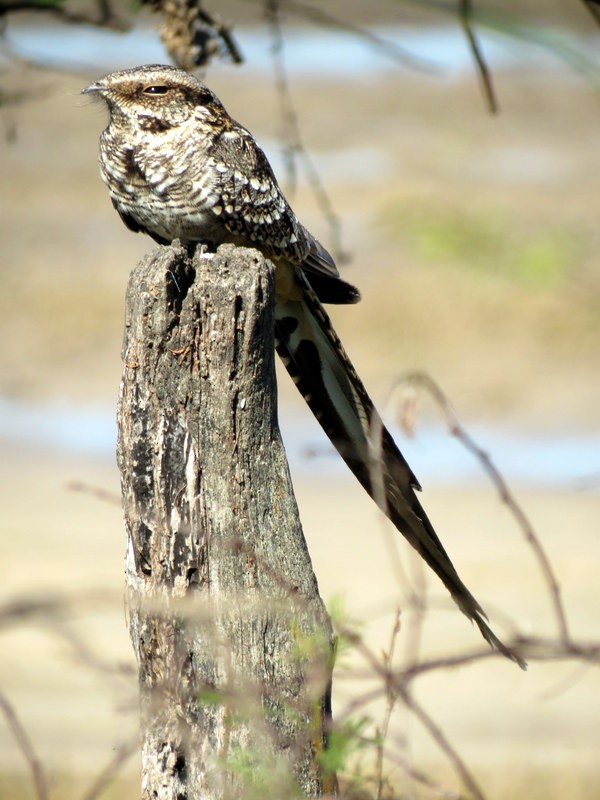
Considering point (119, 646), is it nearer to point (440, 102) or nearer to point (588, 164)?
point (588, 164)

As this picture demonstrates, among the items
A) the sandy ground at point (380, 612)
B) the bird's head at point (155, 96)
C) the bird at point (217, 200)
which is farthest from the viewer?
the sandy ground at point (380, 612)

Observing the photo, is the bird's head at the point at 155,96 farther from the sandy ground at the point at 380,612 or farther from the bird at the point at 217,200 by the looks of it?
the sandy ground at the point at 380,612

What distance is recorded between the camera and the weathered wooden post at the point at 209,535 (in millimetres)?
2838

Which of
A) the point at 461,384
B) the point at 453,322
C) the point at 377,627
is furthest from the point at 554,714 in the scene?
the point at 453,322

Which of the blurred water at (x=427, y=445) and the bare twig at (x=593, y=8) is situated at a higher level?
the blurred water at (x=427, y=445)

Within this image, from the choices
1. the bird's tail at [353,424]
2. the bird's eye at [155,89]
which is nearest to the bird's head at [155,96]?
the bird's eye at [155,89]

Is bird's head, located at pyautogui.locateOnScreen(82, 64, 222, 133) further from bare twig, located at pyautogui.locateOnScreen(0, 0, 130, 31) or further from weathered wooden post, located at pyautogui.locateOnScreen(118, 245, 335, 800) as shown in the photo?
weathered wooden post, located at pyautogui.locateOnScreen(118, 245, 335, 800)

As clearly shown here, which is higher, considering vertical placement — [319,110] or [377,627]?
[319,110]

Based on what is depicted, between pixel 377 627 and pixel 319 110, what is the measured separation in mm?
21398

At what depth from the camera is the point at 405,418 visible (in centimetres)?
293

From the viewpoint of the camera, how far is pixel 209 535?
2.93 metres

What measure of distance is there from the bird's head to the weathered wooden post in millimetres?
1356

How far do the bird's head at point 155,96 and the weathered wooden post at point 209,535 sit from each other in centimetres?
136

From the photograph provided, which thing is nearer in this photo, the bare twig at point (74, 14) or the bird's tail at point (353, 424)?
the bird's tail at point (353, 424)
